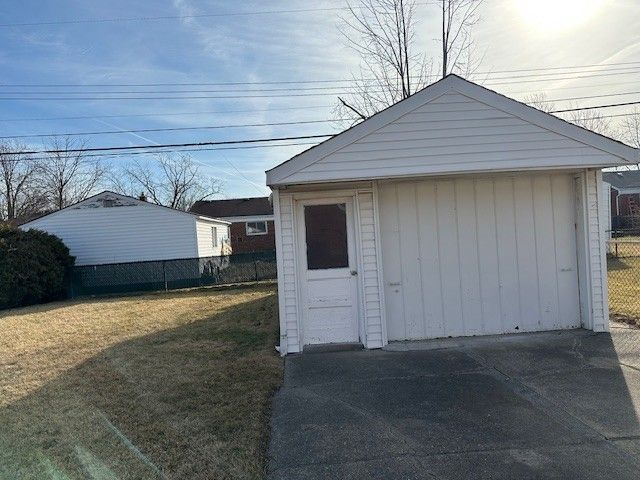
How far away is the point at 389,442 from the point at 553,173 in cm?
475

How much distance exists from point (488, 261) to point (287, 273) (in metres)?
2.85

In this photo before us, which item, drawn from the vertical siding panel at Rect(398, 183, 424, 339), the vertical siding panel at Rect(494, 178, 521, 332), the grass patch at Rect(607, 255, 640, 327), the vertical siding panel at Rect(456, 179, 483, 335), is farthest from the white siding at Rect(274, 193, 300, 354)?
the grass patch at Rect(607, 255, 640, 327)

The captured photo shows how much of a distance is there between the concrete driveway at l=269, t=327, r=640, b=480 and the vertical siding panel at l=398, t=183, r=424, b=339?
21.8 inches

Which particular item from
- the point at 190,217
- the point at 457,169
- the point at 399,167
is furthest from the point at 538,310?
the point at 190,217

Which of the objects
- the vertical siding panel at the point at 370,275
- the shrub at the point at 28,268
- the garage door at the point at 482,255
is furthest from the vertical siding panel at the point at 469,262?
the shrub at the point at 28,268

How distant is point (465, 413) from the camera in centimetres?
396

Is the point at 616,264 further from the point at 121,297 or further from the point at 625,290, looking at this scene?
the point at 121,297

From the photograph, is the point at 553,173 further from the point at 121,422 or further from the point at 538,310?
the point at 121,422

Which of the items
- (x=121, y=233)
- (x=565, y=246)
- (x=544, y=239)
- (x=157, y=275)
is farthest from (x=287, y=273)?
(x=121, y=233)

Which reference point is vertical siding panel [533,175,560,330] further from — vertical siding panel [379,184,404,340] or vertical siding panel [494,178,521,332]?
vertical siding panel [379,184,404,340]

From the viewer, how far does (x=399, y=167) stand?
5.86m

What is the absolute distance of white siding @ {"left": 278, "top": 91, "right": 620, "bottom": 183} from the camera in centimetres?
581

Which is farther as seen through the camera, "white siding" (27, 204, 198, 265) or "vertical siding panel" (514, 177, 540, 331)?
"white siding" (27, 204, 198, 265)

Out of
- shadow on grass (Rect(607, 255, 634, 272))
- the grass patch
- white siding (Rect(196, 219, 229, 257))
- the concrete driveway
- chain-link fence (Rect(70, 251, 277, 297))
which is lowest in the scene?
the concrete driveway
